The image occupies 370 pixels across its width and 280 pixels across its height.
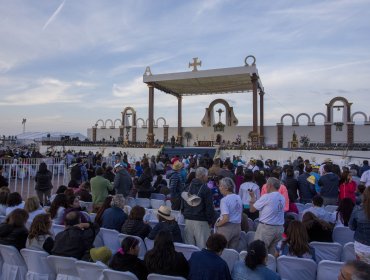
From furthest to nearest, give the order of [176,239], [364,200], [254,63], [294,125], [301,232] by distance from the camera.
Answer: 1. [294,125]
2. [254,63]
3. [176,239]
4. [301,232]
5. [364,200]

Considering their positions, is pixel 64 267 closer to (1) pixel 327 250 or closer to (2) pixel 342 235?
(1) pixel 327 250

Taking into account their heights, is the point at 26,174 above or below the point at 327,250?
above

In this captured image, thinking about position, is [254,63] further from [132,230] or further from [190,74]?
[132,230]

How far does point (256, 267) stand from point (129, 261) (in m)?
1.13

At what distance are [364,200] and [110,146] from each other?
95.7 feet

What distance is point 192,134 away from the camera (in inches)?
1471

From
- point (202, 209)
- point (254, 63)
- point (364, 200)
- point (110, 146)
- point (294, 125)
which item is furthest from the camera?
point (294, 125)

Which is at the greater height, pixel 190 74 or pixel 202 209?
pixel 190 74

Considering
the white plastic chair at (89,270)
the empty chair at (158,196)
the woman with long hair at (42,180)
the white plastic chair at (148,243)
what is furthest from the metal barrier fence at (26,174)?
the white plastic chair at (89,270)

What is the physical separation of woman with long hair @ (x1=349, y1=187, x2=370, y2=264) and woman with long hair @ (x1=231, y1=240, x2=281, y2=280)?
104cm

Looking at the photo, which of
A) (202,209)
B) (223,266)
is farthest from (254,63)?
(223,266)

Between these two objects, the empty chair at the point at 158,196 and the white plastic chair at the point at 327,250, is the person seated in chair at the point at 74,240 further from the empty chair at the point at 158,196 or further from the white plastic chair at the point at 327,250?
the empty chair at the point at 158,196

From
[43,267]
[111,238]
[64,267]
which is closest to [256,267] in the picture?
[64,267]

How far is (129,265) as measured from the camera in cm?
308
